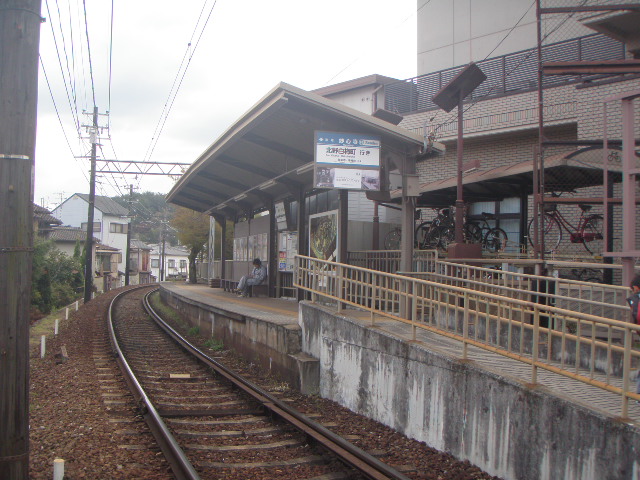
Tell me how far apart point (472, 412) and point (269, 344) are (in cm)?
577

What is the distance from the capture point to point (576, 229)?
13.6 meters

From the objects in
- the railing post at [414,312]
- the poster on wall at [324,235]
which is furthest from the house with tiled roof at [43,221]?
the railing post at [414,312]

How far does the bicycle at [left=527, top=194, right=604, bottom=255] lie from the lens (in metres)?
13.0

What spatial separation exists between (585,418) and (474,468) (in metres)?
1.50

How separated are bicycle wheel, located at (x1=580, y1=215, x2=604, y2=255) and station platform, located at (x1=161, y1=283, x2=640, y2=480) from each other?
6338 millimetres

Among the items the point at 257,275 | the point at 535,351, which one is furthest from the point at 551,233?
the point at 535,351

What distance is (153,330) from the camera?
62.0 feet

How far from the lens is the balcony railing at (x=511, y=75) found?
49.4 feet

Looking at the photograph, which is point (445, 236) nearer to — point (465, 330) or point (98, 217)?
point (465, 330)

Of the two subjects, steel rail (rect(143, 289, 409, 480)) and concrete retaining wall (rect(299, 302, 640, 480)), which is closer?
concrete retaining wall (rect(299, 302, 640, 480))

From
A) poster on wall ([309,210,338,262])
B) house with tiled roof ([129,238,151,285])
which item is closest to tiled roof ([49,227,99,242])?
house with tiled roof ([129,238,151,285])

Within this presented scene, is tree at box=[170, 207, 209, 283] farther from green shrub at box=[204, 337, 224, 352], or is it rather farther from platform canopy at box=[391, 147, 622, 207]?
platform canopy at box=[391, 147, 622, 207]

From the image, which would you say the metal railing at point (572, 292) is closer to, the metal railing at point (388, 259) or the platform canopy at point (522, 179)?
the metal railing at point (388, 259)

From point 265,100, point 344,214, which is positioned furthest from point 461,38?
point 265,100
